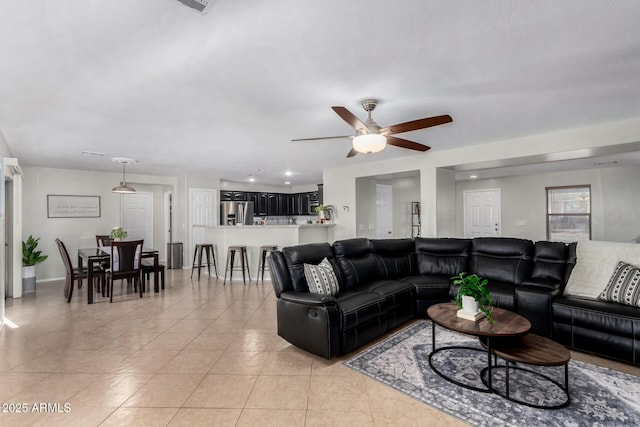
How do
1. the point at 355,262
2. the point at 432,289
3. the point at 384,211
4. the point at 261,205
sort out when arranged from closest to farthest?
1. the point at 432,289
2. the point at 355,262
3. the point at 384,211
4. the point at 261,205

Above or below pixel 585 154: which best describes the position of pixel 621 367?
below

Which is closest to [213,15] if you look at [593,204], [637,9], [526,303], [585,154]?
[637,9]

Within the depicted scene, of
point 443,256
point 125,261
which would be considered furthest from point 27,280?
point 443,256

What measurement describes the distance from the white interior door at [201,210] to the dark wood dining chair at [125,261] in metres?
3.00

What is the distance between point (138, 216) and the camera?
8.15 meters

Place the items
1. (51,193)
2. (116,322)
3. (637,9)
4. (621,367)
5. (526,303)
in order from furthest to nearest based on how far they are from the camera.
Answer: (51,193), (116,322), (526,303), (621,367), (637,9)

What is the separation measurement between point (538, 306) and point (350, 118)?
2693mm

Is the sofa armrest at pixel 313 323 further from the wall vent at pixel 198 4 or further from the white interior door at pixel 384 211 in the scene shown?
the white interior door at pixel 384 211

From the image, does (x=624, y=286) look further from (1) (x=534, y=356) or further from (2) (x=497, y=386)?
(2) (x=497, y=386)

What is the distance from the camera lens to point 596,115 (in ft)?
11.2

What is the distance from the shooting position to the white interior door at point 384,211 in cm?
761

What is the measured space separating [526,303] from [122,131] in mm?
5066

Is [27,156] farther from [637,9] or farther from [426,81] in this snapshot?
[637,9]

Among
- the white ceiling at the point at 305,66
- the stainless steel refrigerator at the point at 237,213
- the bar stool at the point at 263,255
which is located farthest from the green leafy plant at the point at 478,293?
the stainless steel refrigerator at the point at 237,213
